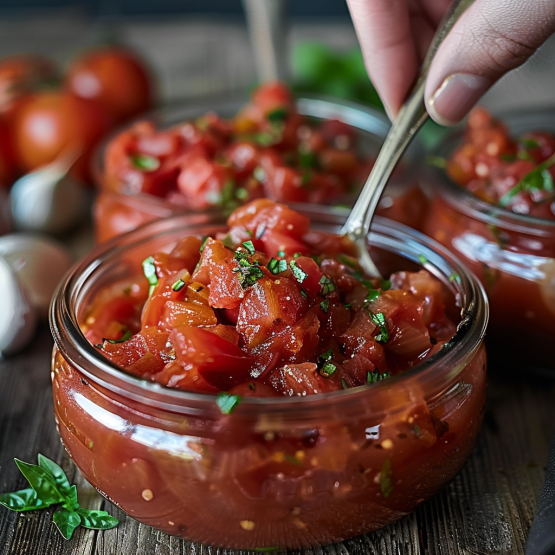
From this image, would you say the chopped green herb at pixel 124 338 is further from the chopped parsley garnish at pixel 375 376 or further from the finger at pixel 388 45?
the finger at pixel 388 45

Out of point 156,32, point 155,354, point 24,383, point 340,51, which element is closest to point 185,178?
point 24,383

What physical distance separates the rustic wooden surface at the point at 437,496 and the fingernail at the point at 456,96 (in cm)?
81

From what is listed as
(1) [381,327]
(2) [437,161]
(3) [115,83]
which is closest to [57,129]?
(3) [115,83]

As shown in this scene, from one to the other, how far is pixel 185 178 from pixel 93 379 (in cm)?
111

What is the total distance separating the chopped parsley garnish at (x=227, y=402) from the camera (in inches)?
53.7

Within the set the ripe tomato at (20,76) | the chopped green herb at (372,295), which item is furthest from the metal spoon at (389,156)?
the ripe tomato at (20,76)

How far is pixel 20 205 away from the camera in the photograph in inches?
117

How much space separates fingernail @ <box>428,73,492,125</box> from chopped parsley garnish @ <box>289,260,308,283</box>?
23.5 inches

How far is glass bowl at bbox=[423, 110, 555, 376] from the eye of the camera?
2.07 metres

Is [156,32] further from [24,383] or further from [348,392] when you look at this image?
[348,392]

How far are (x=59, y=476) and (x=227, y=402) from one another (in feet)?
2.11

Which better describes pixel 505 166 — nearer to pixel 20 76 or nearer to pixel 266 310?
pixel 266 310

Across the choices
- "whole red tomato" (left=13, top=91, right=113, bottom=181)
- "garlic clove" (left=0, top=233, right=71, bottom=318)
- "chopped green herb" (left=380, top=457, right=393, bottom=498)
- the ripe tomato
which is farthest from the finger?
the ripe tomato

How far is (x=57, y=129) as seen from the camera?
3.39 meters
